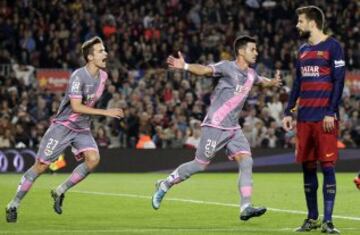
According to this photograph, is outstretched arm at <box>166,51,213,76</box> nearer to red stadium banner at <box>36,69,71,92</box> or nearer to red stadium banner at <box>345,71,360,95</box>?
red stadium banner at <box>36,69,71,92</box>

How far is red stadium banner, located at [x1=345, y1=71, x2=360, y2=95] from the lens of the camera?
105 ft

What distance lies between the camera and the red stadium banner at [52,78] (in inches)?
1190

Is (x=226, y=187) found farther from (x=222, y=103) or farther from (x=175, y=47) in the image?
(x=175, y=47)

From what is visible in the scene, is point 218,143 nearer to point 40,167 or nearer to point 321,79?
point 321,79

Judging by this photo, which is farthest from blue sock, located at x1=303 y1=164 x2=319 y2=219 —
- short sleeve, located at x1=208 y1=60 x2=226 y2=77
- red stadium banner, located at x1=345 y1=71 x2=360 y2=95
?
red stadium banner, located at x1=345 y1=71 x2=360 y2=95

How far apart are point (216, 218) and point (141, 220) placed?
3.15 feet

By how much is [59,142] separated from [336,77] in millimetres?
3847

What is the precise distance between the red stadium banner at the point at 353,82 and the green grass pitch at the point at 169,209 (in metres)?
9.42

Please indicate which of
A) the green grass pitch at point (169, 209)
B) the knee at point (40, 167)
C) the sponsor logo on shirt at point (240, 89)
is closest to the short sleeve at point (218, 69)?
the sponsor logo on shirt at point (240, 89)

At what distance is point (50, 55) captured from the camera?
30859 mm

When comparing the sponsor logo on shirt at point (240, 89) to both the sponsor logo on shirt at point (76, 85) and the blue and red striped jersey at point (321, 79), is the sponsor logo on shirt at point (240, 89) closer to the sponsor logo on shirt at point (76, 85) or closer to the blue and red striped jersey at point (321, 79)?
the blue and red striped jersey at point (321, 79)

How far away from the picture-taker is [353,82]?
32031 mm

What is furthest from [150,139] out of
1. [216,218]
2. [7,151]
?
[216,218]

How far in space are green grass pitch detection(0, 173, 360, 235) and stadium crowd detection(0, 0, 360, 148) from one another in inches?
208
